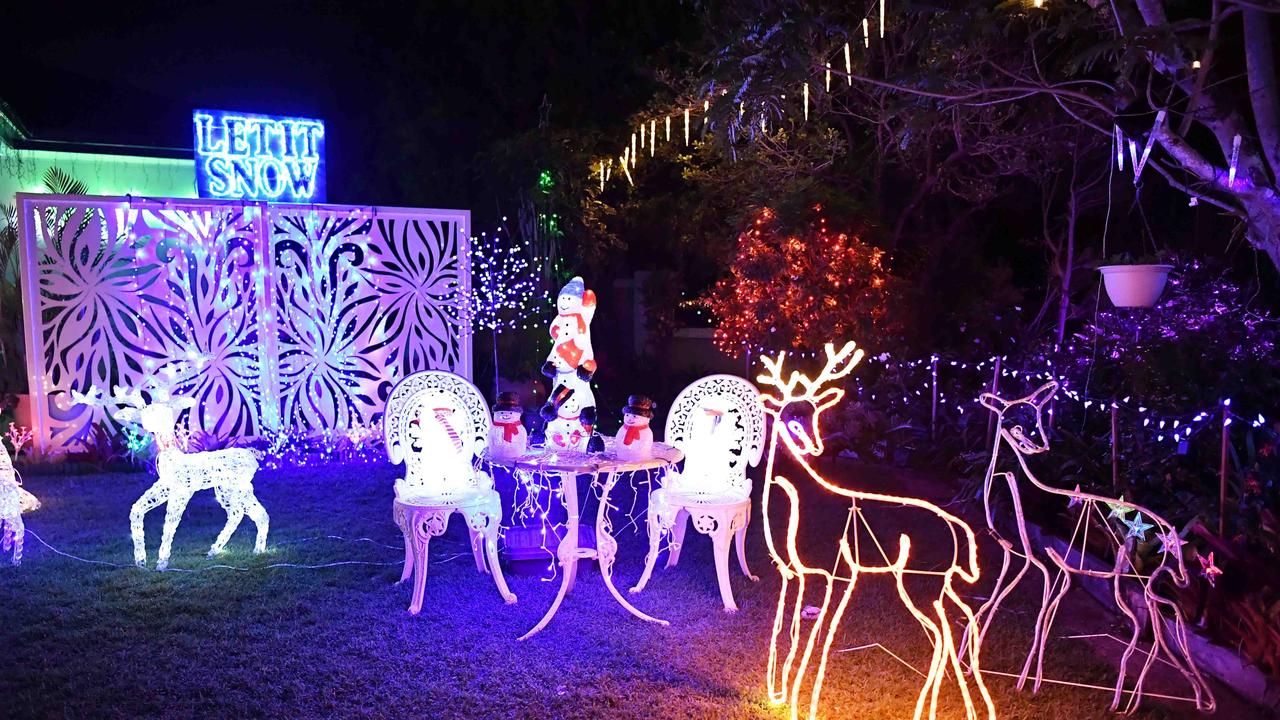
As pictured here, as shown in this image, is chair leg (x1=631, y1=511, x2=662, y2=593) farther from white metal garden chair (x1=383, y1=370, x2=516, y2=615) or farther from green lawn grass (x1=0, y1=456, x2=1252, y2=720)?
white metal garden chair (x1=383, y1=370, x2=516, y2=615)

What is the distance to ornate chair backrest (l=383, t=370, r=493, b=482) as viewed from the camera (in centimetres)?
415

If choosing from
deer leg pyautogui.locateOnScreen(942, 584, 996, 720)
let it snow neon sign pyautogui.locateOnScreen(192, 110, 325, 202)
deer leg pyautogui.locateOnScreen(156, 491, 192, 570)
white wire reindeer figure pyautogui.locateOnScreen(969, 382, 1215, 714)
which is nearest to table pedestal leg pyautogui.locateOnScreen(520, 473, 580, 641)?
deer leg pyautogui.locateOnScreen(942, 584, 996, 720)

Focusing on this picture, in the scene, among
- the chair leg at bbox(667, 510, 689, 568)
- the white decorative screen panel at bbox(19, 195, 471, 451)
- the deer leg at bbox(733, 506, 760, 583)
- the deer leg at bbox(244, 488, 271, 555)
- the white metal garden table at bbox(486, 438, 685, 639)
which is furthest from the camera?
the white decorative screen panel at bbox(19, 195, 471, 451)

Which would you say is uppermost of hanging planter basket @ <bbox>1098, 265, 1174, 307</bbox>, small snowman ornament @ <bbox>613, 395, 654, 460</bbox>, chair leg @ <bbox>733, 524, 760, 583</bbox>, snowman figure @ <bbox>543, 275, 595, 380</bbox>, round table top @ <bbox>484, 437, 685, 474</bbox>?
hanging planter basket @ <bbox>1098, 265, 1174, 307</bbox>

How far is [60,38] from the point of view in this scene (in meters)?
11.9

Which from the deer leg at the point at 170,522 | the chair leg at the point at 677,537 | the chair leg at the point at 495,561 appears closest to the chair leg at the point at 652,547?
the chair leg at the point at 677,537

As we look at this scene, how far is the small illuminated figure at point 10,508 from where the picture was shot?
4.60 metres

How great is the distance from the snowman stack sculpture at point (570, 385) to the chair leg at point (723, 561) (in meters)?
0.77

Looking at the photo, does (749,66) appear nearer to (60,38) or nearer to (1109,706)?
(1109,706)

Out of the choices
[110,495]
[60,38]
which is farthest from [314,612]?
[60,38]

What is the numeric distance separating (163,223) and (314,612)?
476 cm

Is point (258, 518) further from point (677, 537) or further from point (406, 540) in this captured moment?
point (677, 537)

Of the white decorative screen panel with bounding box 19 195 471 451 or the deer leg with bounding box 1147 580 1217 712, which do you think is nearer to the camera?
the deer leg with bounding box 1147 580 1217 712

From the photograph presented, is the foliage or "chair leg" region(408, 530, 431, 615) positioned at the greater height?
the foliage
